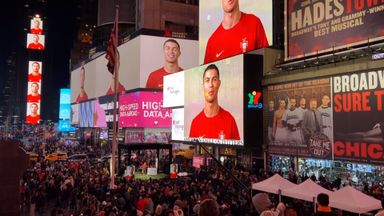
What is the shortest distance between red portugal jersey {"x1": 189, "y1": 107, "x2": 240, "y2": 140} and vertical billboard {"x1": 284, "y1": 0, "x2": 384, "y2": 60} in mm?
7195

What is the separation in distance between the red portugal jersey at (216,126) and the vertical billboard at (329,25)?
720 cm

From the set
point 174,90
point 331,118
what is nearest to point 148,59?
point 174,90

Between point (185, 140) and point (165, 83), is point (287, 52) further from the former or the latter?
point (165, 83)

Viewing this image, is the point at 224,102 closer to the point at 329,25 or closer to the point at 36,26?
the point at 329,25

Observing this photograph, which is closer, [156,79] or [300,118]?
[300,118]

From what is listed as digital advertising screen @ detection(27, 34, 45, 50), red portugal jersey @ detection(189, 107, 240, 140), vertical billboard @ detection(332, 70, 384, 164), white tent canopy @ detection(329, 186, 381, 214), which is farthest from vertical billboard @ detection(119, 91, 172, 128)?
white tent canopy @ detection(329, 186, 381, 214)

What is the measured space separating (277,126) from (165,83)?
866 inches

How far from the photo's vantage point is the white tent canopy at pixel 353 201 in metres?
12.2

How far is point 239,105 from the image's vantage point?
32.7 m

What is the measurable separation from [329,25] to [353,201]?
16.7 meters

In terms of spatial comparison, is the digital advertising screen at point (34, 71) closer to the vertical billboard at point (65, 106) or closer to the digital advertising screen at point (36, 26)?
the digital advertising screen at point (36, 26)

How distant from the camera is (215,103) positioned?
36500 mm

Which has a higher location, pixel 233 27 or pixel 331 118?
pixel 233 27

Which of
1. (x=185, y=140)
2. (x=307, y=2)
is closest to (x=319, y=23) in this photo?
(x=307, y=2)
